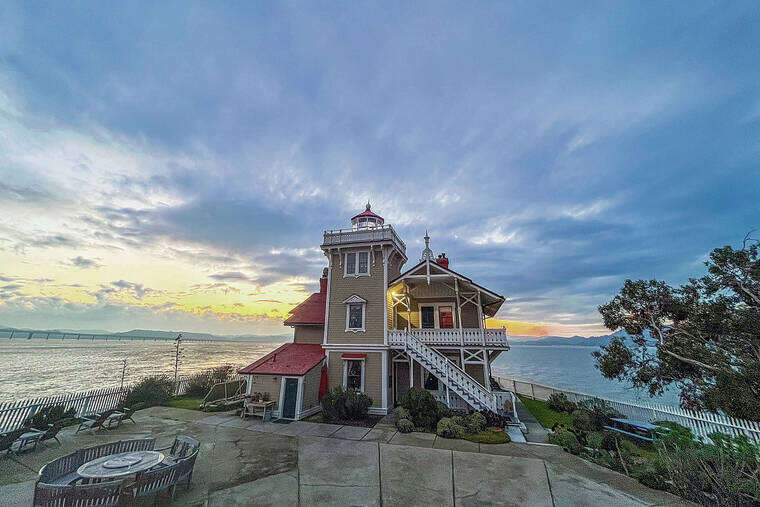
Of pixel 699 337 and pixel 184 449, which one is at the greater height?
pixel 699 337

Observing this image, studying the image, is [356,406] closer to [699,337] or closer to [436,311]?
[436,311]

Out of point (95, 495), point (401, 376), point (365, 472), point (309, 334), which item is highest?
point (309, 334)

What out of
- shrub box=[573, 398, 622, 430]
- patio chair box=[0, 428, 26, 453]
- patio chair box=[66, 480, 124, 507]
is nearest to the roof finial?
shrub box=[573, 398, 622, 430]

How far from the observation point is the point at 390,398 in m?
18.4

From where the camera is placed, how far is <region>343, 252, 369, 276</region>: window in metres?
19.2

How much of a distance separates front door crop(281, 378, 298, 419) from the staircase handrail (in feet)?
21.9

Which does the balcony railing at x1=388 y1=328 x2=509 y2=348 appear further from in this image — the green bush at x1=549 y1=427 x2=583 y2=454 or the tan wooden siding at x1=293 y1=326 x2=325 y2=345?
the tan wooden siding at x1=293 y1=326 x2=325 y2=345

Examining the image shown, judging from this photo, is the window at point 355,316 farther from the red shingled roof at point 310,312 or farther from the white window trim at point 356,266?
the red shingled roof at point 310,312

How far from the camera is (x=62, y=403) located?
13.6 m

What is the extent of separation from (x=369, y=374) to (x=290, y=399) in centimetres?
455

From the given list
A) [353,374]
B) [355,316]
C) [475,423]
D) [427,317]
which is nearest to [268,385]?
[353,374]

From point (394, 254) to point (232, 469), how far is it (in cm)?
1433

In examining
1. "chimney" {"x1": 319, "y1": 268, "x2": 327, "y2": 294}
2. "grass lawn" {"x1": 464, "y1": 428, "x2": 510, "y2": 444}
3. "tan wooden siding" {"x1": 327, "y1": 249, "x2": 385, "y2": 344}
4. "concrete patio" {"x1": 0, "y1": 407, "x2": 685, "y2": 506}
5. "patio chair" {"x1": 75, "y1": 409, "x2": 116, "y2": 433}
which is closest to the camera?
"concrete patio" {"x1": 0, "y1": 407, "x2": 685, "y2": 506}

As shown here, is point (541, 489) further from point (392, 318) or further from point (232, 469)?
point (392, 318)
